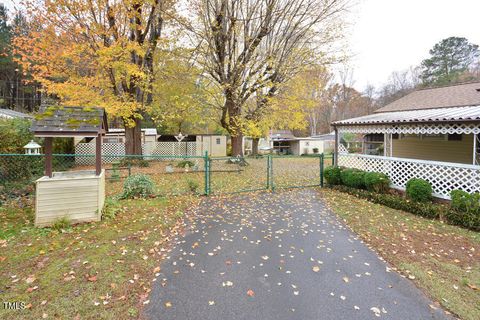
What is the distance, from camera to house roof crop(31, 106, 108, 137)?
195 inches

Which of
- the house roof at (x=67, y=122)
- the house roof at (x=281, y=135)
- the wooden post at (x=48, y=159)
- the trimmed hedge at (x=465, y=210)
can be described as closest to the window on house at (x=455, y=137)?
the trimmed hedge at (x=465, y=210)

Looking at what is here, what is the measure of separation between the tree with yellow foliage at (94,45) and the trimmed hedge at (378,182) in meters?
10.1

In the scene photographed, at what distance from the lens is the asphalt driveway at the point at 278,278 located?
2.80 meters

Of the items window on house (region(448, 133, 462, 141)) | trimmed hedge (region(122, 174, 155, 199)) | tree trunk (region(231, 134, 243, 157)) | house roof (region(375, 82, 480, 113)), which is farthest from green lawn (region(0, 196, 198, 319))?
house roof (region(375, 82, 480, 113))

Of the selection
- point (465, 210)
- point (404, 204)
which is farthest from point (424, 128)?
point (465, 210)

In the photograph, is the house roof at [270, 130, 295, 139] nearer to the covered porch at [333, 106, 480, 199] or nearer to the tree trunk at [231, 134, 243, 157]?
the tree trunk at [231, 134, 243, 157]

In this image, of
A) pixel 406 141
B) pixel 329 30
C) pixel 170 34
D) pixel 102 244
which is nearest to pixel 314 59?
pixel 329 30

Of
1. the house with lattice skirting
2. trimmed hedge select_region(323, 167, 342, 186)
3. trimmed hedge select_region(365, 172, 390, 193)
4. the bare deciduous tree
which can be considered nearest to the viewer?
the house with lattice skirting

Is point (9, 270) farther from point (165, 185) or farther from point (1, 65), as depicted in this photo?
point (1, 65)

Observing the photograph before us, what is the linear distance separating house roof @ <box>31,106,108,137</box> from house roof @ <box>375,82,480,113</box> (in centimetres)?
1487

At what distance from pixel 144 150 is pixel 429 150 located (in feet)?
64.0

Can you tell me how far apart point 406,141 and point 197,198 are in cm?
1158

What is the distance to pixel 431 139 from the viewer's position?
38.8 feet

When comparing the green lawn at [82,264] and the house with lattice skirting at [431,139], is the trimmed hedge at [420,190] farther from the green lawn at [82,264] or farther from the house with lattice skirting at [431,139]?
the green lawn at [82,264]
